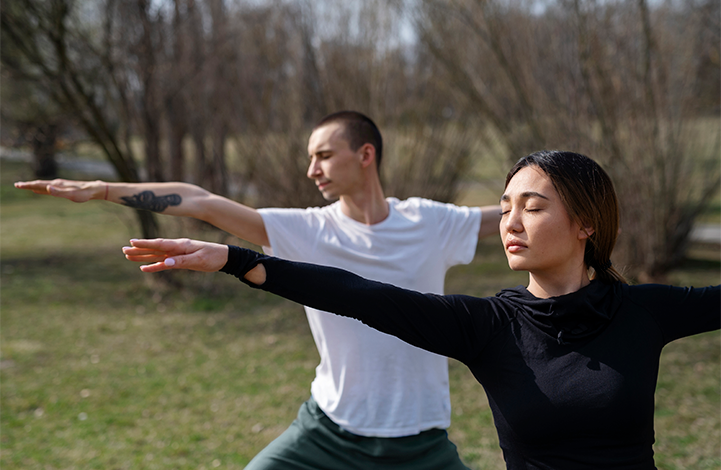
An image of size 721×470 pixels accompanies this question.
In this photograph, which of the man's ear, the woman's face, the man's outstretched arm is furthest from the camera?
the man's ear

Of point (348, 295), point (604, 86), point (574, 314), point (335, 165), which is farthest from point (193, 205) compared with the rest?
point (604, 86)

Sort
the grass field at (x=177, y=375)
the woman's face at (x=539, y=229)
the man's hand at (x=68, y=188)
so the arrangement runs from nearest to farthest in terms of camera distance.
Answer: the woman's face at (x=539, y=229) < the man's hand at (x=68, y=188) < the grass field at (x=177, y=375)

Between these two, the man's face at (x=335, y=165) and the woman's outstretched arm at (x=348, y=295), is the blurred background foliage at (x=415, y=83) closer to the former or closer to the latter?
the man's face at (x=335, y=165)

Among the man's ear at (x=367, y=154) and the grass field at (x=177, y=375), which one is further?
the grass field at (x=177, y=375)

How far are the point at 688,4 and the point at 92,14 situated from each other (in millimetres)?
7156

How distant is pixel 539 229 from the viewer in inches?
63.1

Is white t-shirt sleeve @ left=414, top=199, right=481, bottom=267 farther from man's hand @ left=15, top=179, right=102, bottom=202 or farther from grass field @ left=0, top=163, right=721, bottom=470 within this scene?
grass field @ left=0, top=163, right=721, bottom=470

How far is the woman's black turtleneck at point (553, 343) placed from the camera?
58.6 inches

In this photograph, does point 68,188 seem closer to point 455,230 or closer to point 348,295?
point 348,295

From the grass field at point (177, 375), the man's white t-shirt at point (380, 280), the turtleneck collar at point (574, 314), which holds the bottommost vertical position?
the grass field at point (177, 375)

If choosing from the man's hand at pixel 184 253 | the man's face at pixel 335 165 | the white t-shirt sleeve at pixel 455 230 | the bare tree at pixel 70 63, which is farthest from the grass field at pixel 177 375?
the man's hand at pixel 184 253

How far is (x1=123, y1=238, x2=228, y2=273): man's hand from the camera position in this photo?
1.50m

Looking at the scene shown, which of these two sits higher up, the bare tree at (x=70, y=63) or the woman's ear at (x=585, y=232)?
the bare tree at (x=70, y=63)

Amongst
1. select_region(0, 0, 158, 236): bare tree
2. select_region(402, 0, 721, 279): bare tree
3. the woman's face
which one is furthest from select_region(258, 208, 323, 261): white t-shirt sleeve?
select_region(0, 0, 158, 236): bare tree
